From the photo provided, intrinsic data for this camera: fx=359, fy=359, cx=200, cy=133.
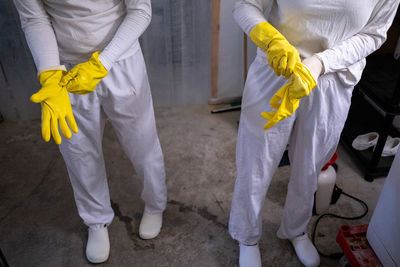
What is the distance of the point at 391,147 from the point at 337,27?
1.14 m

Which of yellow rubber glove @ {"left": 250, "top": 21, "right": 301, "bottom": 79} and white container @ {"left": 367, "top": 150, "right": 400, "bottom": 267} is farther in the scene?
white container @ {"left": 367, "top": 150, "right": 400, "bottom": 267}

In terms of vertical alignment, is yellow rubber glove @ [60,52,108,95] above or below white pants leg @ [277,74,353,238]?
above

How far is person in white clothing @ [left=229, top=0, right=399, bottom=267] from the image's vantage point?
3.36ft

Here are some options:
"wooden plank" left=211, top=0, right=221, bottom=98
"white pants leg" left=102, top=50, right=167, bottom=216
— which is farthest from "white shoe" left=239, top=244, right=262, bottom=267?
"wooden plank" left=211, top=0, right=221, bottom=98

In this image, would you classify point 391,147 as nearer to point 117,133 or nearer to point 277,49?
point 277,49

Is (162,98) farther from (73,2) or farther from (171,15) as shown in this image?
(73,2)

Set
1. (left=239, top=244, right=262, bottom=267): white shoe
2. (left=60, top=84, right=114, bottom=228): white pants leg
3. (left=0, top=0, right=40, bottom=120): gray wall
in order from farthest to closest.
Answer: (left=0, top=0, right=40, bottom=120): gray wall, (left=239, top=244, right=262, bottom=267): white shoe, (left=60, top=84, right=114, bottom=228): white pants leg

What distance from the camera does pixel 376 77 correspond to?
1818mm

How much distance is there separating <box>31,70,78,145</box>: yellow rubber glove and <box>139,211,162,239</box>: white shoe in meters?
0.68

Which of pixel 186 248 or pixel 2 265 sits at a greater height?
pixel 2 265

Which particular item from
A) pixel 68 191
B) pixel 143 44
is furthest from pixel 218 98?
pixel 68 191

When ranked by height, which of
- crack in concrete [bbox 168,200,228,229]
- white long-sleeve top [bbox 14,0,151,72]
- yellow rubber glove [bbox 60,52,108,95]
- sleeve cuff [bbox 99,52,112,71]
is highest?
white long-sleeve top [bbox 14,0,151,72]

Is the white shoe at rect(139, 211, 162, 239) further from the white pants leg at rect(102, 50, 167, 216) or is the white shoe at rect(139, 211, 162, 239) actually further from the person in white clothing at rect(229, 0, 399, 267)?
the person in white clothing at rect(229, 0, 399, 267)

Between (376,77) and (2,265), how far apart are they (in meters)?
1.78
